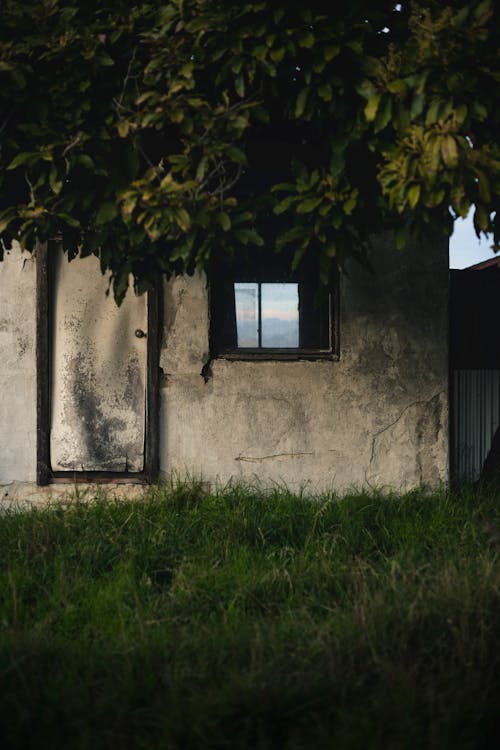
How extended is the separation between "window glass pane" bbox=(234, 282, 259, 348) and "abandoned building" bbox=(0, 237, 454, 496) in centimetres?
20

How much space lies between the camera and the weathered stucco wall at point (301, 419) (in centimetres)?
559

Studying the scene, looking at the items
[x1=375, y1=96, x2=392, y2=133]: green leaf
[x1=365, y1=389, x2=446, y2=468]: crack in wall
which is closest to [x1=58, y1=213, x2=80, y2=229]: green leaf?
[x1=375, y1=96, x2=392, y2=133]: green leaf

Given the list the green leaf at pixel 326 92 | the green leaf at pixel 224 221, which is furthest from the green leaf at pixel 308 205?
the green leaf at pixel 326 92

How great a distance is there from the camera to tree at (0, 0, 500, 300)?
11.6ft

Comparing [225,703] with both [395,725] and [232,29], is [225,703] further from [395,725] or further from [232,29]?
[232,29]

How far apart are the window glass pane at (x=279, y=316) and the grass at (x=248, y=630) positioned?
58.6 inches

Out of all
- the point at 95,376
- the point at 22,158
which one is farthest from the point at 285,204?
the point at 95,376

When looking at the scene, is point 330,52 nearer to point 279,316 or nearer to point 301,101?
point 301,101

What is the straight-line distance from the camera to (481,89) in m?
3.67

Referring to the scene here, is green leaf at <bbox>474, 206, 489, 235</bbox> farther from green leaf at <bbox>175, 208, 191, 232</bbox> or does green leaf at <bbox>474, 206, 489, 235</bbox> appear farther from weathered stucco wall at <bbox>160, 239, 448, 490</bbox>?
weathered stucco wall at <bbox>160, 239, 448, 490</bbox>

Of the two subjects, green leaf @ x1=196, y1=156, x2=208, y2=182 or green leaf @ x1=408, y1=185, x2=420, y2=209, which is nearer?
green leaf @ x1=408, y1=185, x2=420, y2=209

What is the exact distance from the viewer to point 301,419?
18.3ft

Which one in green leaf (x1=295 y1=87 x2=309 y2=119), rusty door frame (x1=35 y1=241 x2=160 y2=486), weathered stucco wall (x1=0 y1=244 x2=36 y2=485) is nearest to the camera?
green leaf (x1=295 y1=87 x2=309 y2=119)

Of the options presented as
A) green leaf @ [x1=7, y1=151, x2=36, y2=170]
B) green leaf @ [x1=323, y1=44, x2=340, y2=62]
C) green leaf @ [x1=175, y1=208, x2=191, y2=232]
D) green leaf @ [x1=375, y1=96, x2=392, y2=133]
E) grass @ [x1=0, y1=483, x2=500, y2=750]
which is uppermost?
green leaf @ [x1=323, y1=44, x2=340, y2=62]
